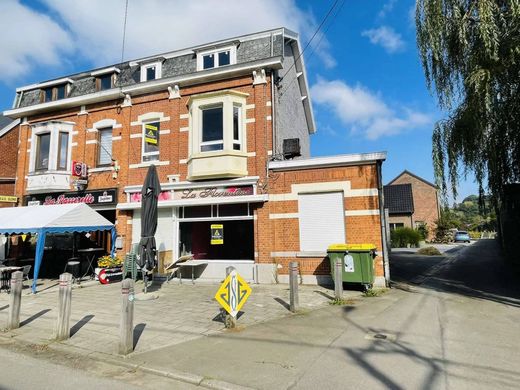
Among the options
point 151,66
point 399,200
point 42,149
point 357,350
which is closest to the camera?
point 357,350

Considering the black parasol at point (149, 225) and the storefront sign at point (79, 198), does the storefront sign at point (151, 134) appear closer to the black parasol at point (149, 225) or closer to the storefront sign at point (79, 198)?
the storefront sign at point (79, 198)

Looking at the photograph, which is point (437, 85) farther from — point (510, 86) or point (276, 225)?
point (276, 225)

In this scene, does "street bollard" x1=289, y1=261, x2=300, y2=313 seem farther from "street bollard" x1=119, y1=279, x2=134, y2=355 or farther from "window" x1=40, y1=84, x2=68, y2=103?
"window" x1=40, y1=84, x2=68, y2=103

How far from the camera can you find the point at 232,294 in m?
6.85

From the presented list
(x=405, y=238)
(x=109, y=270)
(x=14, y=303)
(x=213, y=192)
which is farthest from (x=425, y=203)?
(x=14, y=303)

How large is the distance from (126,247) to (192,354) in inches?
398

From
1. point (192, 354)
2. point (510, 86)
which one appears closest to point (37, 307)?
point (192, 354)

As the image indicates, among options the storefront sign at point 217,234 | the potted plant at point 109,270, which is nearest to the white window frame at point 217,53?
the storefront sign at point 217,234

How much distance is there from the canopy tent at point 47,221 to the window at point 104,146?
3004 mm

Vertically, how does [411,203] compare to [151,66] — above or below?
below

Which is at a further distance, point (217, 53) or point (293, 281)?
point (217, 53)

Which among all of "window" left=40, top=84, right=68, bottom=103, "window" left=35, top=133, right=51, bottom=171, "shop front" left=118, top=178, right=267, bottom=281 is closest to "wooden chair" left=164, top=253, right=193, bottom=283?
"shop front" left=118, top=178, right=267, bottom=281

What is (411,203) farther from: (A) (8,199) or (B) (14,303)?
(B) (14,303)

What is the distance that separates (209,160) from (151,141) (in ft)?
9.41
